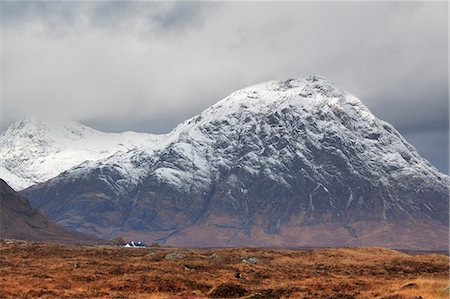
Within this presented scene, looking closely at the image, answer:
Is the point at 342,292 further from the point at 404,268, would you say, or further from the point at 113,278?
the point at 404,268

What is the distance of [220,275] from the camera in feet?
238

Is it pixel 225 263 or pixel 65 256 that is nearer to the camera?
pixel 225 263

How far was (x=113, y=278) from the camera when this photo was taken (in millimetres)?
66500

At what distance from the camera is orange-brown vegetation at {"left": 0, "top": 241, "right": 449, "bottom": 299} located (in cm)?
5731

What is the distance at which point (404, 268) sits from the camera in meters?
82.9

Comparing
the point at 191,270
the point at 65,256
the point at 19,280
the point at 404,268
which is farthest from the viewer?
the point at 65,256

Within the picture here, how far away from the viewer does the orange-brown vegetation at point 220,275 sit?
57312mm

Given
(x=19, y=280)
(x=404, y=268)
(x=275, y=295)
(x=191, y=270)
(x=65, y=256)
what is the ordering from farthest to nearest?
(x=65, y=256)
(x=404, y=268)
(x=191, y=270)
(x=19, y=280)
(x=275, y=295)

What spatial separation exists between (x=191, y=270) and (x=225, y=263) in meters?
10.1

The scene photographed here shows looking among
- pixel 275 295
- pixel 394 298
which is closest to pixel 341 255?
pixel 275 295

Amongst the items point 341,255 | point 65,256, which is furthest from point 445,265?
point 65,256

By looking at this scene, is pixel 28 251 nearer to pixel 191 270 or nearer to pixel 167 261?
pixel 167 261

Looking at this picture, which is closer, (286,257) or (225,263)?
(225,263)

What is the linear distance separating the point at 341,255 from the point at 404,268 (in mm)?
18676
